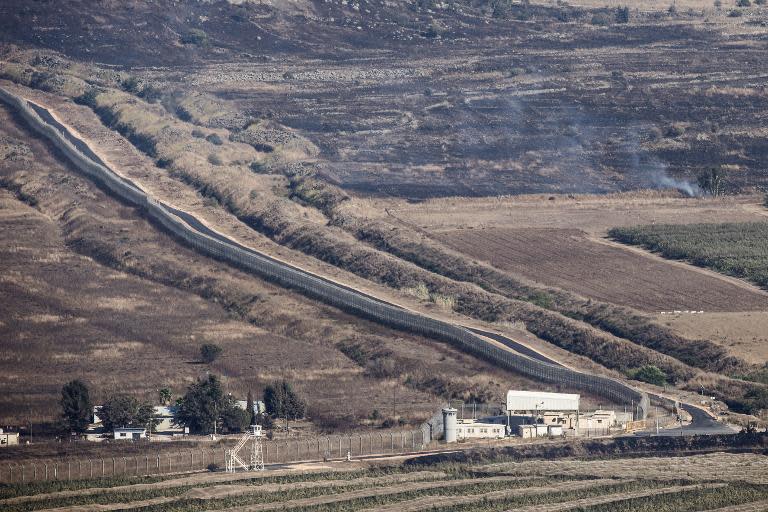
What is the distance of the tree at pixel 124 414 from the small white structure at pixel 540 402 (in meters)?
15.6

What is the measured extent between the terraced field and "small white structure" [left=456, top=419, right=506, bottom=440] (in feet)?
16.7

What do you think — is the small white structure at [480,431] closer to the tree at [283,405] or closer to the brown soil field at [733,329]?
the tree at [283,405]

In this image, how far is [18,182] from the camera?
484 feet

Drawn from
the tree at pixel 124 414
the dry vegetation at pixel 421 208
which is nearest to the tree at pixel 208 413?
the tree at pixel 124 414

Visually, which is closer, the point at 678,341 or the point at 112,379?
the point at 112,379

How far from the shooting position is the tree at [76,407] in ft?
275

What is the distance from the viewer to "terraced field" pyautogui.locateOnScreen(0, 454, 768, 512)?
70938mm

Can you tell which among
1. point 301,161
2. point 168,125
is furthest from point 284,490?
point 168,125

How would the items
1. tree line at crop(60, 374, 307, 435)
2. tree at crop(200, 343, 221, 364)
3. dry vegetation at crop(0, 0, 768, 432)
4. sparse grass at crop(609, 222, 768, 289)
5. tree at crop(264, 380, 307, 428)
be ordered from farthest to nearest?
sparse grass at crop(609, 222, 768, 289)
dry vegetation at crop(0, 0, 768, 432)
tree at crop(200, 343, 221, 364)
tree at crop(264, 380, 307, 428)
tree line at crop(60, 374, 307, 435)

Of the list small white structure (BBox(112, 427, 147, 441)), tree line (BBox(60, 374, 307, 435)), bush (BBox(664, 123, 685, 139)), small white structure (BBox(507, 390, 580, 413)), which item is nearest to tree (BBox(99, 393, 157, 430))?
tree line (BBox(60, 374, 307, 435))

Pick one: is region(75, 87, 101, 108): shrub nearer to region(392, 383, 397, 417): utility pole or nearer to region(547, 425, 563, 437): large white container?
region(392, 383, 397, 417): utility pole

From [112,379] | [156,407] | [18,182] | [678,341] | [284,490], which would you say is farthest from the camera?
[18,182]

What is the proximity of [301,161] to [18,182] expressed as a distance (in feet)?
86.5

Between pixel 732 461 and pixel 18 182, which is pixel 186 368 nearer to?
pixel 732 461
